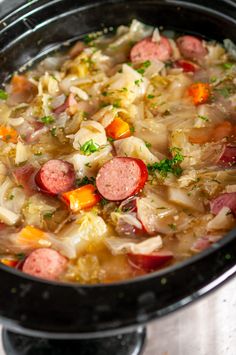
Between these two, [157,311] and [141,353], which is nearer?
[157,311]

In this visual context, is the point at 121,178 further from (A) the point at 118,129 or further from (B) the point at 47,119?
(B) the point at 47,119

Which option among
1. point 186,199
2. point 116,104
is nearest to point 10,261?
point 186,199

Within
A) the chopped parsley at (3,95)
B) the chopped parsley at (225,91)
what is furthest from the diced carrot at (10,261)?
the chopped parsley at (225,91)

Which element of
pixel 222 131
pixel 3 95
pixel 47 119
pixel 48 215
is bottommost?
pixel 222 131

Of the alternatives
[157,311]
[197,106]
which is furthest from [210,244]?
[197,106]

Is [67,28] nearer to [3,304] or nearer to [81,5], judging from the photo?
[81,5]
